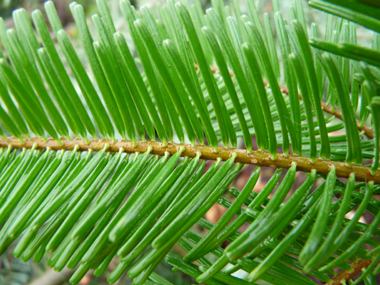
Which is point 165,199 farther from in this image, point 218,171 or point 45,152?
point 45,152

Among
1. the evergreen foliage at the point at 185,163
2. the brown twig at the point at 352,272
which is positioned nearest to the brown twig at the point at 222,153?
the evergreen foliage at the point at 185,163

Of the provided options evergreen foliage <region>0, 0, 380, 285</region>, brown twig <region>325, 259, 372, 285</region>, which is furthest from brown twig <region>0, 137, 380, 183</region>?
brown twig <region>325, 259, 372, 285</region>

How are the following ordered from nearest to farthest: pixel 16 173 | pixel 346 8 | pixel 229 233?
pixel 346 8 → pixel 229 233 → pixel 16 173

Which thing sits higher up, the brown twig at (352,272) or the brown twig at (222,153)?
the brown twig at (222,153)

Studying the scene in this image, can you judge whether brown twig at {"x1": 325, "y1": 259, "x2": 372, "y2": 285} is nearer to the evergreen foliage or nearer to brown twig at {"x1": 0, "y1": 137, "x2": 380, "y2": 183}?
the evergreen foliage

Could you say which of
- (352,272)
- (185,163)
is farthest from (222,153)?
(352,272)

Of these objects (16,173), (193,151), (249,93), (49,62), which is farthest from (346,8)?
(16,173)

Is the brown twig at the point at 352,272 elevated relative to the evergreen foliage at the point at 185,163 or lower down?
lower down

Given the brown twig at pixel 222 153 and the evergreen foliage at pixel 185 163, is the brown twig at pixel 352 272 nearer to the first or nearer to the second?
the evergreen foliage at pixel 185 163

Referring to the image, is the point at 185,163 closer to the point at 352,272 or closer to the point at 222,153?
the point at 222,153
